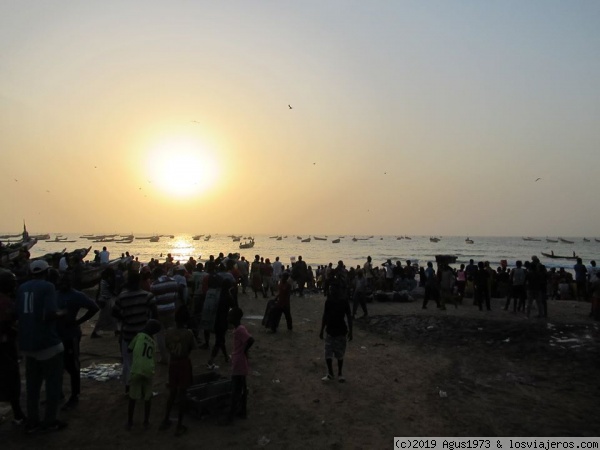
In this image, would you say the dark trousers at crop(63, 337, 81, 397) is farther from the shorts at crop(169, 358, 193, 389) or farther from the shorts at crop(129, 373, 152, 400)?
the shorts at crop(169, 358, 193, 389)

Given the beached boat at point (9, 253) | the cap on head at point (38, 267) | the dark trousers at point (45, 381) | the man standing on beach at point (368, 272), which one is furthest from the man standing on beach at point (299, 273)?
the cap on head at point (38, 267)

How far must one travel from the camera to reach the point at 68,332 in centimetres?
597

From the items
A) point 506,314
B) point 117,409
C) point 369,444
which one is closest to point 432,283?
point 506,314

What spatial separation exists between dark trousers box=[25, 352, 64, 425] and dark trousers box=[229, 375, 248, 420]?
7.34ft

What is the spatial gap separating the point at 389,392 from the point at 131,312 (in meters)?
4.58

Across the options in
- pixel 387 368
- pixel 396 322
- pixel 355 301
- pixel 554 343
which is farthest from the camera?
pixel 355 301

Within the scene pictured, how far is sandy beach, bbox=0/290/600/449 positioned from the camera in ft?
18.0

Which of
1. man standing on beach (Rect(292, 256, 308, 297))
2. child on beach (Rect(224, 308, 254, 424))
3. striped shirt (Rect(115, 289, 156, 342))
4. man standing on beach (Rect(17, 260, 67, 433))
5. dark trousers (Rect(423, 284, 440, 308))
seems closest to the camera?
man standing on beach (Rect(17, 260, 67, 433))

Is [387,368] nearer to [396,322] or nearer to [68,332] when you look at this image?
[396,322]

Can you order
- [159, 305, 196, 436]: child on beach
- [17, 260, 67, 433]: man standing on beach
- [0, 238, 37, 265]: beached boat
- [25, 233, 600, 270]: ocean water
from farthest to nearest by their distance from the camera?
[25, 233, 600, 270]: ocean water, [0, 238, 37, 265]: beached boat, [159, 305, 196, 436]: child on beach, [17, 260, 67, 433]: man standing on beach

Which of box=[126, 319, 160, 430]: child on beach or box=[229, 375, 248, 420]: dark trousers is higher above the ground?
box=[126, 319, 160, 430]: child on beach

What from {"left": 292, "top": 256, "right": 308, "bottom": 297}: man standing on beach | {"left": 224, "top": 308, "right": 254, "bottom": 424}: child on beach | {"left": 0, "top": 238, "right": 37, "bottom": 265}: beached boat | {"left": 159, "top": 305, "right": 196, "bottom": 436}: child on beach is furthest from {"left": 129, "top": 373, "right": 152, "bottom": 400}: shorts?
{"left": 292, "top": 256, "right": 308, "bottom": 297}: man standing on beach

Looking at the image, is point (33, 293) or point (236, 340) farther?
point (236, 340)

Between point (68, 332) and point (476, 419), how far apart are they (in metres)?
6.10
